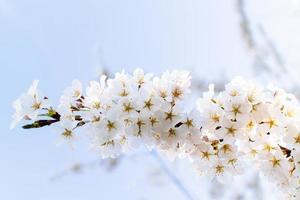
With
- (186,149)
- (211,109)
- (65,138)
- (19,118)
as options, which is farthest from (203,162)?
(19,118)

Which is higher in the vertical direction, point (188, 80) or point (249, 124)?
point (188, 80)

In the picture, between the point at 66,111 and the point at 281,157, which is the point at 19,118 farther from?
the point at 281,157

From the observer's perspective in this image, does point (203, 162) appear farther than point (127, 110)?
Yes

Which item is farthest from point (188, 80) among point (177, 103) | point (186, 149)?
point (186, 149)

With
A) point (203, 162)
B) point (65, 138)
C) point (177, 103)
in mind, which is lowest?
point (203, 162)

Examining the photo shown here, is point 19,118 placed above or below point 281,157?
above

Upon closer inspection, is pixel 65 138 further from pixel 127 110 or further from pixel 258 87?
pixel 258 87
